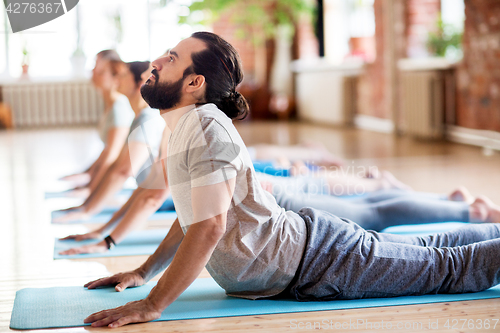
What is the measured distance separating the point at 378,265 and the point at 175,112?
0.72m

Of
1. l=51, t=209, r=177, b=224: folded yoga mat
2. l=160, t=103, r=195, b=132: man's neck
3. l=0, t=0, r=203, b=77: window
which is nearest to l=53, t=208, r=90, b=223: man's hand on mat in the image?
l=51, t=209, r=177, b=224: folded yoga mat

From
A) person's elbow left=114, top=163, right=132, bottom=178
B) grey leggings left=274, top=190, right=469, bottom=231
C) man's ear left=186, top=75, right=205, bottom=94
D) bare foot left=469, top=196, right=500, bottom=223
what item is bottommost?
bare foot left=469, top=196, right=500, bottom=223

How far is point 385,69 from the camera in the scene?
24.5ft

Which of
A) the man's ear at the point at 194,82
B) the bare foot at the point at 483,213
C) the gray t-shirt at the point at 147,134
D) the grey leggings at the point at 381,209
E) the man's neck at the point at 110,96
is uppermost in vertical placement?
the man's ear at the point at 194,82

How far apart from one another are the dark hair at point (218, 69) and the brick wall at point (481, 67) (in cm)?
434

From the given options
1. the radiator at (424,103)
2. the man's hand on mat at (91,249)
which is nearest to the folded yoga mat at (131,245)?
the man's hand on mat at (91,249)

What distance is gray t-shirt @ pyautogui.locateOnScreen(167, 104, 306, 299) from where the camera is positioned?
4.82 feet

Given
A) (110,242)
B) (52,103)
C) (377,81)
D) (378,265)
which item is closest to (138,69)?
(110,242)

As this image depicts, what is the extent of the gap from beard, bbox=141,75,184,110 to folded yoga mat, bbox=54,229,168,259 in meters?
1.03

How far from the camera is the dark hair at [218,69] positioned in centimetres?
154

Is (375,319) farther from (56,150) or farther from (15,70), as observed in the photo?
(15,70)

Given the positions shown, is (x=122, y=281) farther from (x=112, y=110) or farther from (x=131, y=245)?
(x=112, y=110)

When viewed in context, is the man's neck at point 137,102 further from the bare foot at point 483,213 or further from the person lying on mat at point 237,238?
the bare foot at point 483,213

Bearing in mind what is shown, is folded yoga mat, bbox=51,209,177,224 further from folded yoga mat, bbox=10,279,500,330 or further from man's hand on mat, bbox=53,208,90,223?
folded yoga mat, bbox=10,279,500,330
